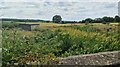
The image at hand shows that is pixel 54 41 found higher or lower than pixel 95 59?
higher

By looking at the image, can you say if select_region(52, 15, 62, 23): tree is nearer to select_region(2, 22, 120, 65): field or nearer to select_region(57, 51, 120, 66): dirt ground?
select_region(2, 22, 120, 65): field

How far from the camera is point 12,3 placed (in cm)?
652

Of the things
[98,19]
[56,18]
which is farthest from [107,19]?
[56,18]

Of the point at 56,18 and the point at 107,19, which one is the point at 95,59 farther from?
the point at 56,18

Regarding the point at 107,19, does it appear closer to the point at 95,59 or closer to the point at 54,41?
the point at 95,59

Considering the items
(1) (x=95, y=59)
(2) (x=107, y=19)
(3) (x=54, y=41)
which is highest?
(2) (x=107, y=19)

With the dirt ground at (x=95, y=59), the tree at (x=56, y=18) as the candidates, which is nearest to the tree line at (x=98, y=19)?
the tree at (x=56, y=18)

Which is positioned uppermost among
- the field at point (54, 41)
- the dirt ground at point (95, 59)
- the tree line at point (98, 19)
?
the tree line at point (98, 19)

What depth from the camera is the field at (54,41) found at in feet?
21.5

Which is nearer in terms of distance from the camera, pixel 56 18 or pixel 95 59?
pixel 56 18

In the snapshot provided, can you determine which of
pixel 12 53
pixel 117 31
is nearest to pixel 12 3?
pixel 12 53

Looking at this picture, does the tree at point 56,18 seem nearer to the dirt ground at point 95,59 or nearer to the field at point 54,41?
the field at point 54,41

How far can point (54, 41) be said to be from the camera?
22.0ft

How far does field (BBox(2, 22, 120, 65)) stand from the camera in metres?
6.55
